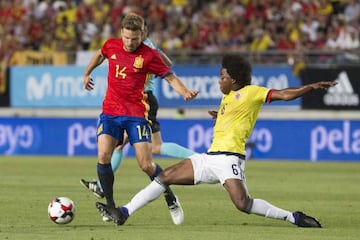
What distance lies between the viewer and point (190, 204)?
1392cm

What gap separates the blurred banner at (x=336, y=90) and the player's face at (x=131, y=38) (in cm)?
1616

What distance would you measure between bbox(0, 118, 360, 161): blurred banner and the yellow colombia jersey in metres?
14.4

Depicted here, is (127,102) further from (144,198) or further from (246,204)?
(246,204)

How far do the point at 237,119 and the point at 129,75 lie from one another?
4.84 ft

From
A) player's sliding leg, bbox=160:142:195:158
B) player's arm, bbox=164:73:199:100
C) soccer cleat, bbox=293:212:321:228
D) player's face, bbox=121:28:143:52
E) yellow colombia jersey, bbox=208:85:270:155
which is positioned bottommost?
player's sliding leg, bbox=160:142:195:158

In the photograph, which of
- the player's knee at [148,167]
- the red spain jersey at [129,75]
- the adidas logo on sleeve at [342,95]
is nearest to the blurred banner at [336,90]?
the adidas logo on sleeve at [342,95]

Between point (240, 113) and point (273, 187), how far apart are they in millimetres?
6160

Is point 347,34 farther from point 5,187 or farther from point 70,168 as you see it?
point 5,187

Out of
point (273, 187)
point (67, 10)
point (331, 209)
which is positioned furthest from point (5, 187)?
A: point (67, 10)

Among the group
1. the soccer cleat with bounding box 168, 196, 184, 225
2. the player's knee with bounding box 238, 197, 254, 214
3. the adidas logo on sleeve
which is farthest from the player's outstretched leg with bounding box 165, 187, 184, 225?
the adidas logo on sleeve

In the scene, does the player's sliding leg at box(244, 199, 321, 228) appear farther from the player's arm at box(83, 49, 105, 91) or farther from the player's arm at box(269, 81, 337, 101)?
the player's arm at box(83, 49, 105, 91)

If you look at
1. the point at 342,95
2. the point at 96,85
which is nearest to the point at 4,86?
the point at 96,85

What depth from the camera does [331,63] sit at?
27.2 metres

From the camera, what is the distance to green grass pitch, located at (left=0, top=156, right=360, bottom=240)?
34.6 feet
